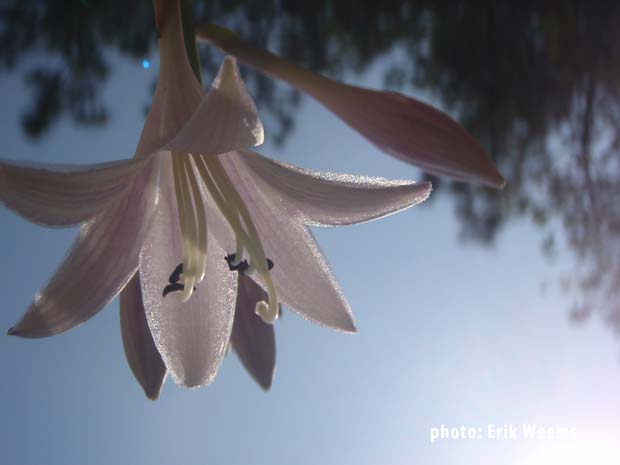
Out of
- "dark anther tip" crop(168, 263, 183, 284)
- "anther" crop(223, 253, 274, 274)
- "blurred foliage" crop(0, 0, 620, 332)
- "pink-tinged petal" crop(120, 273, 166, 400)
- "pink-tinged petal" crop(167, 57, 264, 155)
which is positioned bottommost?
"pink-tinged petal" crop(120, 273, 166, 400)

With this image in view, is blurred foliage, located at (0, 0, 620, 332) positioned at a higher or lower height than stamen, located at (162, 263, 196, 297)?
higher

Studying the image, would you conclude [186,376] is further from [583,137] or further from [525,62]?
[583,137]

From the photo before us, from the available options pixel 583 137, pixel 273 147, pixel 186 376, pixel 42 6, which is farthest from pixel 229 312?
pixel 583 137

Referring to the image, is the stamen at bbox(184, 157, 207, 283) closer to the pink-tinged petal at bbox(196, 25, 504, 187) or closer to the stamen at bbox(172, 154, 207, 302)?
the stamen at bbox(172, 154, 207, 302)

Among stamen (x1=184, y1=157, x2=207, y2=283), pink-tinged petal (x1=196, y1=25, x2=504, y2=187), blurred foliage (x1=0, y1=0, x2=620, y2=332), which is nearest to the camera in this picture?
pink-tinged petal (x1=196, y1=25, x2=504, y2=187)

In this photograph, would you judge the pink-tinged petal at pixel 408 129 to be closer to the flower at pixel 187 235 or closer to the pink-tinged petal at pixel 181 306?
the flower at pixel 187 235

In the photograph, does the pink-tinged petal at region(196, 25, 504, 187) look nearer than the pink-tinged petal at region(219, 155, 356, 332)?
Yes

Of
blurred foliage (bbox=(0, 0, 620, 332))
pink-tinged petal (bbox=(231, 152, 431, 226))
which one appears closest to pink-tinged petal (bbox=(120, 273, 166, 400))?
pink-tinged petal (bbox=(231, 152, 431, 226))
